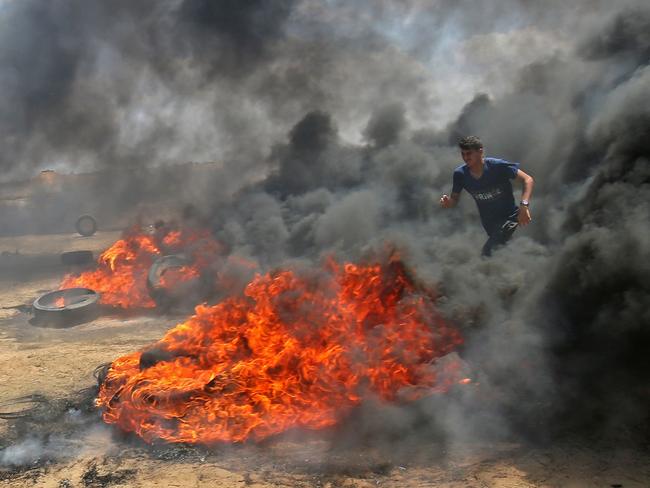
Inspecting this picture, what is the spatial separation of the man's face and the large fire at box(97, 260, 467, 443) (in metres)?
1.74

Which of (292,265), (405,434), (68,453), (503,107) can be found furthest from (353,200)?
(68,453)

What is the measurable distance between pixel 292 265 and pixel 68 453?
3.92m

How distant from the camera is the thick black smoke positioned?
5723mm

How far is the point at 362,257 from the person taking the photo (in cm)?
785

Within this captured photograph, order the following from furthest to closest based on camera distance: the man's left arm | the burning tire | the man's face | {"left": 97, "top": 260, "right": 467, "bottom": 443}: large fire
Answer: the burning tire < the man's face < the man's left arm < {"left": 97, "top": 260, "right": 467, "bottom": 443}: large fire

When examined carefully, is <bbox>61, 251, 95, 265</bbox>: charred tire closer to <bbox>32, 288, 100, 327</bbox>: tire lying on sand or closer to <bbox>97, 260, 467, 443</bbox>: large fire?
<bbox>32, 288, 100, 327</bbox>: tire lying on sand

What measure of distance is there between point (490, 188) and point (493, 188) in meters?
0.04

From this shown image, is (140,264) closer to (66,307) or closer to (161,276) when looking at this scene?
(161,276)

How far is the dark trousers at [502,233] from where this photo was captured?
7438mm

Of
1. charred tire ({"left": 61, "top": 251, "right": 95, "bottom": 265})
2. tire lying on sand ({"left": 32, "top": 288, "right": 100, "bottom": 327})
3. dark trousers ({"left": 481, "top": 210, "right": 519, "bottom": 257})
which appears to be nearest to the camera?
dark trousers ({"left": 481, "top": 210, "right": 519, "bottom": 257})

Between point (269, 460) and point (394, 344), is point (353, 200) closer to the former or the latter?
point (394, 344)

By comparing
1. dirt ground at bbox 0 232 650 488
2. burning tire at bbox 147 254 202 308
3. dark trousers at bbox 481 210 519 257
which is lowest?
dirt ground at bbox 0 232 650 488

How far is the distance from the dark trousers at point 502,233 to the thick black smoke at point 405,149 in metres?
0.17

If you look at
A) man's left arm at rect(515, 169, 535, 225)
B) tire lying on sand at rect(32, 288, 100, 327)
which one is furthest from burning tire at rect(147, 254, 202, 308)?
man's left arm at rect(515, 169, 535, 225)
